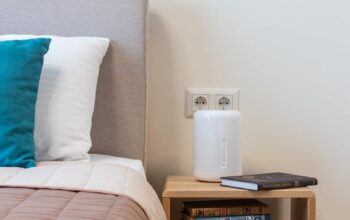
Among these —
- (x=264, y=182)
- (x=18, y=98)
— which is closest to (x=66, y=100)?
(x=18, y=98)

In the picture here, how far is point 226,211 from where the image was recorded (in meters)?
1.43

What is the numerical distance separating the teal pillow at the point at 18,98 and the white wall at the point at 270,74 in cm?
52

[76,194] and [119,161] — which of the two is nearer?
[76,194]

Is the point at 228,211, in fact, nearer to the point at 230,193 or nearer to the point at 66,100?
the point at 230,193

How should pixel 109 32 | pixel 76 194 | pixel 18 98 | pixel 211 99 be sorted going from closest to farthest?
pixel 76 194, pixel 18 98, pixel 109 32, pixel 211 99

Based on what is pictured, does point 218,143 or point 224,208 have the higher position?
point 218,143

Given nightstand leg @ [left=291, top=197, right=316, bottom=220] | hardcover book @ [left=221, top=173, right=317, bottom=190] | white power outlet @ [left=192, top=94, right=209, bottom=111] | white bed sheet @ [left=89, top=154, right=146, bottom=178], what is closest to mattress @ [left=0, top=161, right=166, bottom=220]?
white bed sheet @ [left=89, top=154, right=146, bottom=178]

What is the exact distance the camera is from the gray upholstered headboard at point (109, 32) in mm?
1544

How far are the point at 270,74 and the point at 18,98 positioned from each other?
83 centimetres

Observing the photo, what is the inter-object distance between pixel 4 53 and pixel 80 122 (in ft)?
0.84

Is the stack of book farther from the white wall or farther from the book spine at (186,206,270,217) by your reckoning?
the white wall

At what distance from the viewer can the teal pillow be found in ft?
3.88

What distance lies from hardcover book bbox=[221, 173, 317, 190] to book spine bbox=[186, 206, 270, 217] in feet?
0.26

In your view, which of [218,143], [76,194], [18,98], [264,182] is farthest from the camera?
[218,143]
